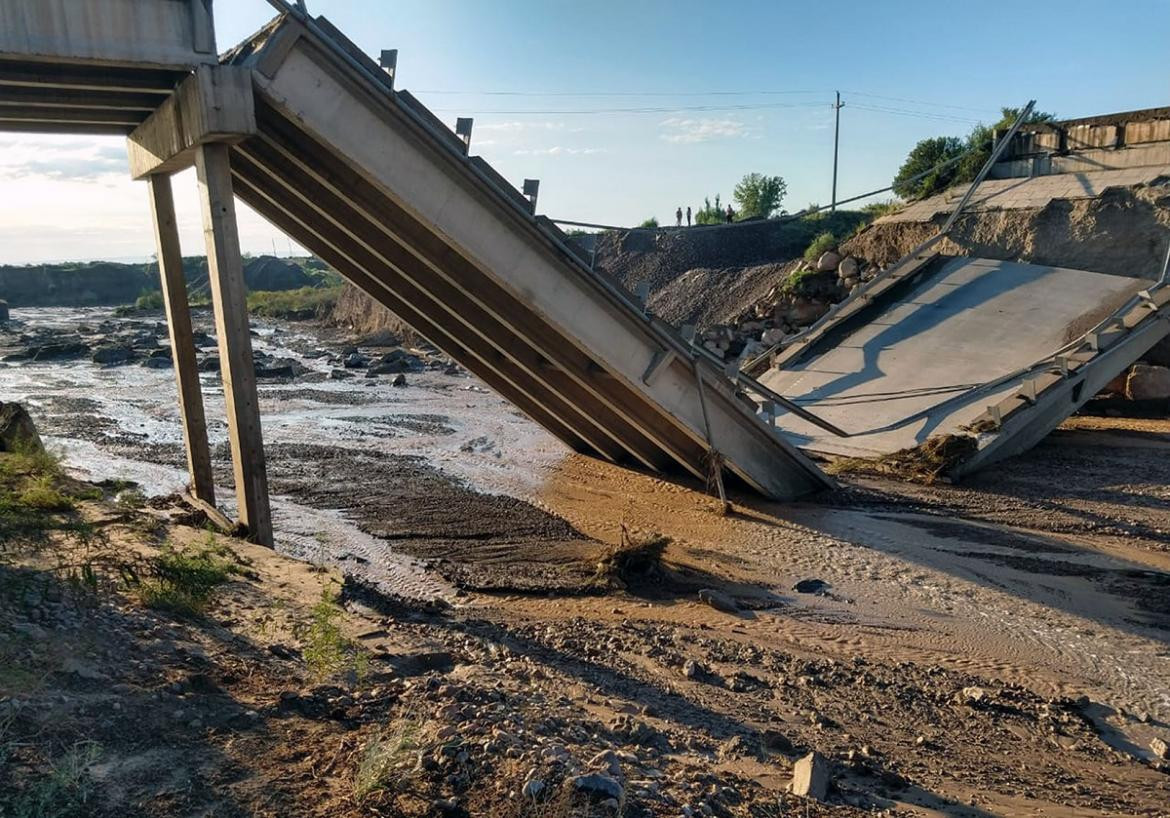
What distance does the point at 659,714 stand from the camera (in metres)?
5.75

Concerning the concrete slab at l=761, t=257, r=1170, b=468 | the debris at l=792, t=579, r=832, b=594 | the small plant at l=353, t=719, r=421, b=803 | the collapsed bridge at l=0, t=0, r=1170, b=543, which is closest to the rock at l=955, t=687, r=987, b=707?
the debris at l=792, t=579, r=832, b=594

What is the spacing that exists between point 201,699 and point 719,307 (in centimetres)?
2199

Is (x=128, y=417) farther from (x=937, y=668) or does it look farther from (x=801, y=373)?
(x=937, y=668)

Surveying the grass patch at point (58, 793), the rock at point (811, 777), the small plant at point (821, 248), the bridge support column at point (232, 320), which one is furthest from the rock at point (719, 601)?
the small plant at point (821, 248)

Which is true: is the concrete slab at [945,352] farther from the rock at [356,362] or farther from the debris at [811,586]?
the rock at [356,362]

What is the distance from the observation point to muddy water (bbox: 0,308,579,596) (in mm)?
11102

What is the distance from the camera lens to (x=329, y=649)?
5.85 metres

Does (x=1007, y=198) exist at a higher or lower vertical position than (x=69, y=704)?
higher

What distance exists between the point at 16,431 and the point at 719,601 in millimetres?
9296

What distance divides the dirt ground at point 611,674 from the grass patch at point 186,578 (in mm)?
85

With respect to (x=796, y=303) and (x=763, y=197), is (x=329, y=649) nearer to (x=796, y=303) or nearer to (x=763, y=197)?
(x=796, y=303)

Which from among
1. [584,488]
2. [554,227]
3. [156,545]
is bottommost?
[584,488]

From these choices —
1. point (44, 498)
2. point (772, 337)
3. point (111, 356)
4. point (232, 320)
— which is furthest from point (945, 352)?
point (111, 356)

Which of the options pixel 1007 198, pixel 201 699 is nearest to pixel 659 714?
pixel 201 699
